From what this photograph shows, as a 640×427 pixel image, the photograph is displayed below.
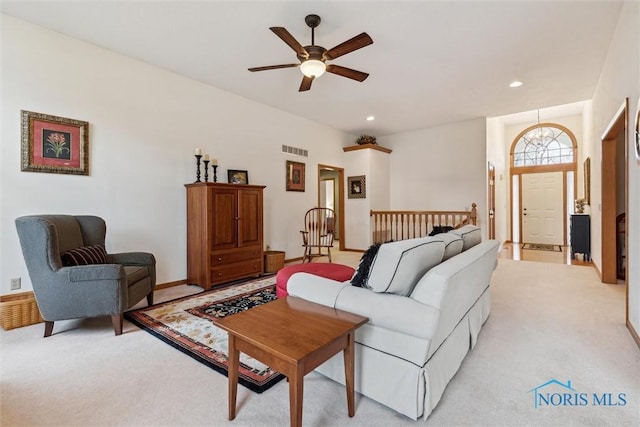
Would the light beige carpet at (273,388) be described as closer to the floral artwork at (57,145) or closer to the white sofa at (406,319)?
the white sofa at (406,319)

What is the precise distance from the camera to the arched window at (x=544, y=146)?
7.12 m

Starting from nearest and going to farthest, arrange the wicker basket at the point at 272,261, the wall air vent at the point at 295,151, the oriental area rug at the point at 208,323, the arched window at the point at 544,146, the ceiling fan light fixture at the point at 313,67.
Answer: the oriental area rug at the point at 208,323
the ceiling fan light fixture at the point at 313,67
the wicker basket at the point at 272,261
the wall air vent at the point at 295,151
the arched window at the point at 544,146

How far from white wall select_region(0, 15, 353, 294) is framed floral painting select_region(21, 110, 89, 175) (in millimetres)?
64

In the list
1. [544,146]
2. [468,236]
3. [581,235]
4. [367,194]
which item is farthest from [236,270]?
[544,146]

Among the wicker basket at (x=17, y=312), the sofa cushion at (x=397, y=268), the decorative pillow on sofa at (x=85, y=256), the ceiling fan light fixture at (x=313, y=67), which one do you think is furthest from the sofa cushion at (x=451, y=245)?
the wicker basket at (x=17, y=312)

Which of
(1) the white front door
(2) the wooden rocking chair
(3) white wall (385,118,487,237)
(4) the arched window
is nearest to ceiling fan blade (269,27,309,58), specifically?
(2) the wooden rocking chair

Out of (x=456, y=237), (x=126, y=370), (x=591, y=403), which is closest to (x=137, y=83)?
(x=126, y=370)

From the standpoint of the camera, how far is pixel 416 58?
11.4 feet

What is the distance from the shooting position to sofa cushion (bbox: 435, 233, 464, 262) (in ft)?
6.67

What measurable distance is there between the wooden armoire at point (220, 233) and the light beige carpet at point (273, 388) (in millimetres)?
1200

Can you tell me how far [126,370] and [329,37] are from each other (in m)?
3.28

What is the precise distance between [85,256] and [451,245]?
9.80ft

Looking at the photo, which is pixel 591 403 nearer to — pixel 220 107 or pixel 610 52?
pixel 610 52

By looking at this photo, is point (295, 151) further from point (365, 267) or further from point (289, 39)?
point (365, 267)
